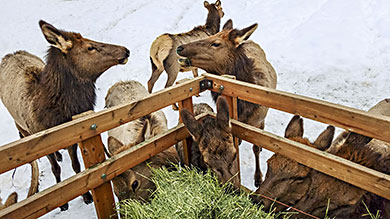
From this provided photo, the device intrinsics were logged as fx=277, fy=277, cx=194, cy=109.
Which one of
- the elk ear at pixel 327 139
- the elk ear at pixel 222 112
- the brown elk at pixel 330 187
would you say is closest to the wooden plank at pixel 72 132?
the elk ear at pixel 222 112

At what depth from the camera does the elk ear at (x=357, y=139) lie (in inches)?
102

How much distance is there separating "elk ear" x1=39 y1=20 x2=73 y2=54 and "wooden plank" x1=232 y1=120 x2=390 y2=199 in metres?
2.83

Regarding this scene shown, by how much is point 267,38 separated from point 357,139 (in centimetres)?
895

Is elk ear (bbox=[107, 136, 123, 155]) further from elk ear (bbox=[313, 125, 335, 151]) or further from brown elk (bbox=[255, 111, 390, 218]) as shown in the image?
elk ear (bbox=[313, 125, 335, 151])

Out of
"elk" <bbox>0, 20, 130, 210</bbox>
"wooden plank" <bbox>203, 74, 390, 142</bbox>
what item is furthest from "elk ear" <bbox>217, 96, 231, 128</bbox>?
"elk" <bbox>0, 20, 130, 210</bbox>

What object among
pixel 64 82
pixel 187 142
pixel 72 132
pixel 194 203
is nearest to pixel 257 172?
pixel 187 142

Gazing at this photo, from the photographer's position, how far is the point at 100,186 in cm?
266

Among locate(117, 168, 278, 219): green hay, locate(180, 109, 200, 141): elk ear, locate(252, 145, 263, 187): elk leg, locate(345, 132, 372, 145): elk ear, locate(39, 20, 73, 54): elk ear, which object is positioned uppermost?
locate(39, 20, 73, 54): elk ear

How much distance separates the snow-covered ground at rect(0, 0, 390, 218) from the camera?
654 centimetres

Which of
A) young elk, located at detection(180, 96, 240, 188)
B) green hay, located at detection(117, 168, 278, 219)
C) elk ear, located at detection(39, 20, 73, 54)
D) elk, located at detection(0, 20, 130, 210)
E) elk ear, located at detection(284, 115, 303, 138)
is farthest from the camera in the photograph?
elk, located at detection(0, 20, 130, 210)

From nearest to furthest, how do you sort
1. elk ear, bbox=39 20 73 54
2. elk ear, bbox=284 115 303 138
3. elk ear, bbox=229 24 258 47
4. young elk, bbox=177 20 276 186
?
elk ear, bbox=284 115 303 138 < elk ear, bbox=39 20 73 54 < elk ear, bbox=229 24 258 47 < young elk, bbox=177 20 276 186

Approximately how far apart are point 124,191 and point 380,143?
281cm

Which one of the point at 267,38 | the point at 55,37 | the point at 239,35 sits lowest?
the point at 267,38

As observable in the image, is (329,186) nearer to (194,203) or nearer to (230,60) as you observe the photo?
(194,203)
